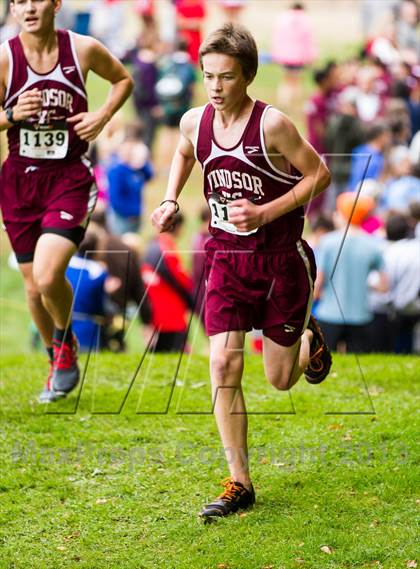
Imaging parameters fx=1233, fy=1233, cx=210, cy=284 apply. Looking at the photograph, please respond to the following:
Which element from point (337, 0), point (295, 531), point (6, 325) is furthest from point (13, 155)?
point (337, 0)

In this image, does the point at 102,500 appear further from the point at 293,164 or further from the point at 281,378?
the point at 293,164

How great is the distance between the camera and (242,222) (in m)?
5.79

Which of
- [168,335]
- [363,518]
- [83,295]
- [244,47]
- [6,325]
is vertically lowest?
[6,325]

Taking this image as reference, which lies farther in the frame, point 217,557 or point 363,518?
point 363,518

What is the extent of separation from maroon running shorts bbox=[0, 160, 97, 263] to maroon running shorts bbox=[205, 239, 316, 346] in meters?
1.51

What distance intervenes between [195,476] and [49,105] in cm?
235

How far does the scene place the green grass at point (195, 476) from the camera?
223 inches

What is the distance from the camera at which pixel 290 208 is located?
587cm

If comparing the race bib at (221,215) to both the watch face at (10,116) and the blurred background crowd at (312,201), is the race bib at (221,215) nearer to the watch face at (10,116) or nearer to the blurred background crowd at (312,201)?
the blurred background crowd at (312,201)

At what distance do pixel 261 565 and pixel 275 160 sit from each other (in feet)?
6.24

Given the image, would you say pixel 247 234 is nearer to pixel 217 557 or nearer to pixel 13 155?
pixel 217 557

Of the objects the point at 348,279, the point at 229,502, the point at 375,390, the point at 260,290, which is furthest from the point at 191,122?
the point at 348,279

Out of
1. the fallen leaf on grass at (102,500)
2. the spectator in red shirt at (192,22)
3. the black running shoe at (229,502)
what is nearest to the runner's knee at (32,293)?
the fallen leaf on grass at (102,500)

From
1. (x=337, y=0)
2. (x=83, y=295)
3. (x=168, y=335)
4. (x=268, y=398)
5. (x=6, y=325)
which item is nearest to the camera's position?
(x=268, y=398)
